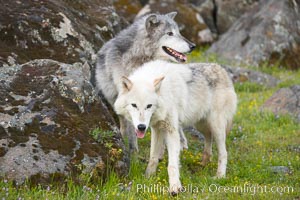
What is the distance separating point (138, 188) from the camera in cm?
632

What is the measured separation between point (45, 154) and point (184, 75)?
8.34ft

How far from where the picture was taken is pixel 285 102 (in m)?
11.0

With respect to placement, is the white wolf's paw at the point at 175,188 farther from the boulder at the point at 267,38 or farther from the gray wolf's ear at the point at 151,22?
the boulder at the point at 267,38

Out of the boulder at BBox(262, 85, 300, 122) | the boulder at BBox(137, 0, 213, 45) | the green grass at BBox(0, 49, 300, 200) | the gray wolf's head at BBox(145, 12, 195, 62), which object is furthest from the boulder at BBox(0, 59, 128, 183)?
the boulder at BBox(137, 0, 213, 45)

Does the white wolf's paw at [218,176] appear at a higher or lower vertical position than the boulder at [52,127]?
lower

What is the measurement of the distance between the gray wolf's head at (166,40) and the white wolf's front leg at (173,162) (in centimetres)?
184

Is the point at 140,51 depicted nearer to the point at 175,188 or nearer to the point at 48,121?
the point at 48,121

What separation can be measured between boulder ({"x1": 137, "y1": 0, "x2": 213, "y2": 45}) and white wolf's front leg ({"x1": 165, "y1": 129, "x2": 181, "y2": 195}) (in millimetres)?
10563

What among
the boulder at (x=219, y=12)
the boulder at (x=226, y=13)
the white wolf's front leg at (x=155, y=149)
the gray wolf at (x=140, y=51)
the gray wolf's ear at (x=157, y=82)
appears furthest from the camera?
the boulder at (x=226, y=13)

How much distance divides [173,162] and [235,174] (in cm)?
119

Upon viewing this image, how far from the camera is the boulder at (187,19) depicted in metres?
17.3

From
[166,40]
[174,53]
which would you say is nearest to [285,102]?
[174,53]

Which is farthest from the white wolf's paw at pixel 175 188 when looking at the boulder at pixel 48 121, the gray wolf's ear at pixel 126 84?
the gray wolf's ear at pixel 126 84

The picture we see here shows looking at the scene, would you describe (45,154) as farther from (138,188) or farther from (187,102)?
(187,102)
